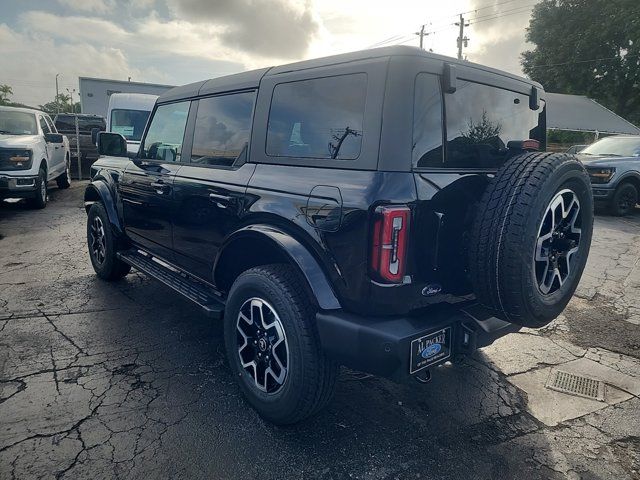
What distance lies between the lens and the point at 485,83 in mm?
2582

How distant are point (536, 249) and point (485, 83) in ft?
3.36

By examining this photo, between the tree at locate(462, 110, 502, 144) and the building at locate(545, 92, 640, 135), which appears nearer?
the tree at locate(462, 110, 502, 144)

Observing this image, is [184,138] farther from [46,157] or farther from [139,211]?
[46,157]

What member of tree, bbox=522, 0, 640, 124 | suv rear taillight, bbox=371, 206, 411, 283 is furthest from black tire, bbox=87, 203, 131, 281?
tree, bbox=522, 0, 640, 124

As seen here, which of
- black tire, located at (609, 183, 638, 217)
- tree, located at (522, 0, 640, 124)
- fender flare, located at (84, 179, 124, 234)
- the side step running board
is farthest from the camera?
tree, located at (522, 0, 640, 124)

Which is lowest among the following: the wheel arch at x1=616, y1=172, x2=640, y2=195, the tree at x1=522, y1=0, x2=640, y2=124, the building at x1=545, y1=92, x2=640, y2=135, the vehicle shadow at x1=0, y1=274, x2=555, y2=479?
the vehicle shadow at x1=0, y1=274, x2=555, y2=479

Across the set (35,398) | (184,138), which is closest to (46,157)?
(184,138)

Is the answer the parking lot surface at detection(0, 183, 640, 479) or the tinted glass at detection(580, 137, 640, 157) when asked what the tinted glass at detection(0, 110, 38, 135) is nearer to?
the parking lot surface at detection(0, 183, 640, 479)

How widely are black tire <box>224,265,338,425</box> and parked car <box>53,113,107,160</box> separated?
13294mm

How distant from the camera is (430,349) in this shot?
7.17 ft

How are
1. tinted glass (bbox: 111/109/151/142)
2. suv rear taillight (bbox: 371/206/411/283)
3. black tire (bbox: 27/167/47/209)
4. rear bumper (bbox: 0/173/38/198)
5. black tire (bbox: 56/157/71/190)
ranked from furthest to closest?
tinted glass (bbox: 111/109/151/142) → black tire (bbox: 56/157/71/190) → black tire (bbox: 27/167/47/209) → rear bumper (bbox: 0/173/38/198) → suv rear taillight (bbox: 371/206/411/283)

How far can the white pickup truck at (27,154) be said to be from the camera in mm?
8445

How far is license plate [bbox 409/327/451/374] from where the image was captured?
6.91 feet

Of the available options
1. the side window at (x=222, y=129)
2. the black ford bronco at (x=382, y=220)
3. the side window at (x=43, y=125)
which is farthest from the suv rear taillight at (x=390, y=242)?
the side window at (x=43, y=125)
